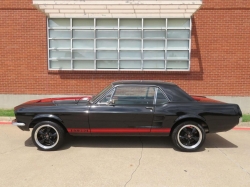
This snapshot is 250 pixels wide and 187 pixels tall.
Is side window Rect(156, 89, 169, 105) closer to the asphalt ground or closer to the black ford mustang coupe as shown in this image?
the black ford mustang coupe

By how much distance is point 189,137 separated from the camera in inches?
189

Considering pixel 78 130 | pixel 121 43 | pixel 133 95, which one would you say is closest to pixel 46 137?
pixel 78 130

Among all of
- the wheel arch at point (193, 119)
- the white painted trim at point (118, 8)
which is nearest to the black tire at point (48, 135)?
the wheel arch at point (193, 119)

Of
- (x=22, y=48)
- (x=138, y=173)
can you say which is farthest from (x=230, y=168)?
(x=22, y=48)

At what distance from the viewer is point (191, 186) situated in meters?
3.35

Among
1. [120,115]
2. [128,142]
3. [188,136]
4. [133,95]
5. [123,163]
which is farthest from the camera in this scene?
[128,142]

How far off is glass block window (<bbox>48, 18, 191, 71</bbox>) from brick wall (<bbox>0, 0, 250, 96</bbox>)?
0.95 ft

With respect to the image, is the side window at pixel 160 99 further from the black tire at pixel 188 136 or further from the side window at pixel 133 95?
the black tire at pixel 188 136

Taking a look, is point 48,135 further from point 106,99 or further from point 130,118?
point 130,118

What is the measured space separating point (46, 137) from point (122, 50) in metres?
4.66

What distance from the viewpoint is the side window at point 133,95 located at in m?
4.81

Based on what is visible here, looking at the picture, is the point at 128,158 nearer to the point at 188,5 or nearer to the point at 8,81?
the point at 188,5

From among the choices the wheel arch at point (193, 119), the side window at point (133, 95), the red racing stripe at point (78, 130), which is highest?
the side window at point (133, 95)

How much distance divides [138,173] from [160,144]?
1595mm
